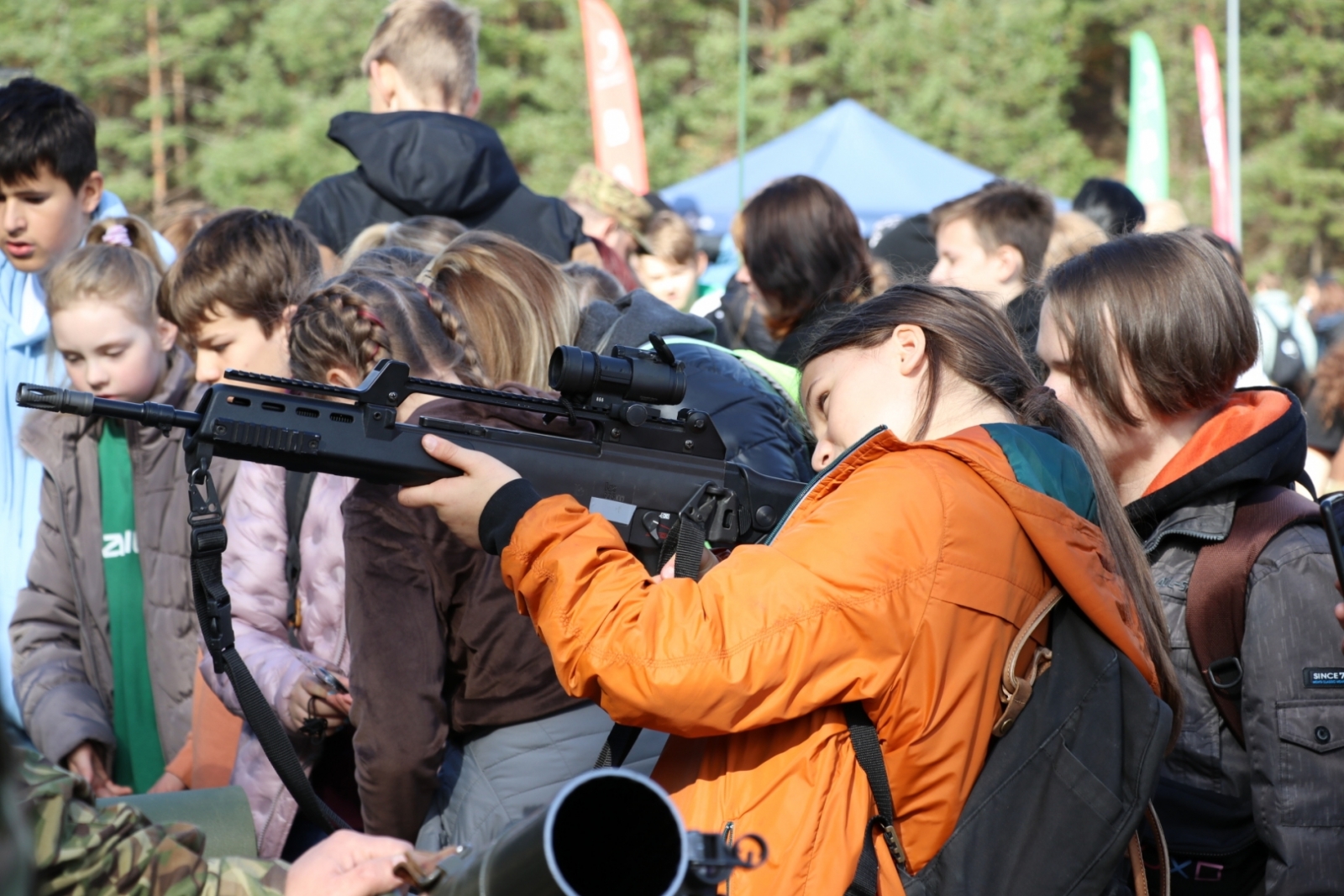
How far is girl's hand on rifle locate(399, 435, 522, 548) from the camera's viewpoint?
223 centimetres

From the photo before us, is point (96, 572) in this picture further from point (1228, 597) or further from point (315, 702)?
point (1228, 597)

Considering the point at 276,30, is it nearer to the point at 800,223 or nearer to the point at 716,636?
the point at 800,223

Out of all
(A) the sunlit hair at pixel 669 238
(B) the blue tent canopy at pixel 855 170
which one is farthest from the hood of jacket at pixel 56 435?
(B) the blue tent canopy at pixel 855 170

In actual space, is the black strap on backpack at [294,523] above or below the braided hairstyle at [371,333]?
below

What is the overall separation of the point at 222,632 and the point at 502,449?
639mm

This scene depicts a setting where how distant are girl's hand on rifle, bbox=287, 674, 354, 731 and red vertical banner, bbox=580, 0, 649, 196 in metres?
10.0

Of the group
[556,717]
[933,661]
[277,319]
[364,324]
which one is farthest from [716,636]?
[277,319]

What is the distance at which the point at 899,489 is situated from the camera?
198 centimetres

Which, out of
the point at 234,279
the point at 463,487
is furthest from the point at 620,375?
the point at 234,279

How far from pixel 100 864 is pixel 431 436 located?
866mm

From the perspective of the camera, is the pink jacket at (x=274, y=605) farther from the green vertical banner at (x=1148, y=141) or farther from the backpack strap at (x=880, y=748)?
the green vertical banner at (x=1148, y=141)

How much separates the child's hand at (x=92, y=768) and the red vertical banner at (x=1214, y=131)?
562 inches

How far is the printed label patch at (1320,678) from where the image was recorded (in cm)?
251

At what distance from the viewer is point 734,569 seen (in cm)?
196
